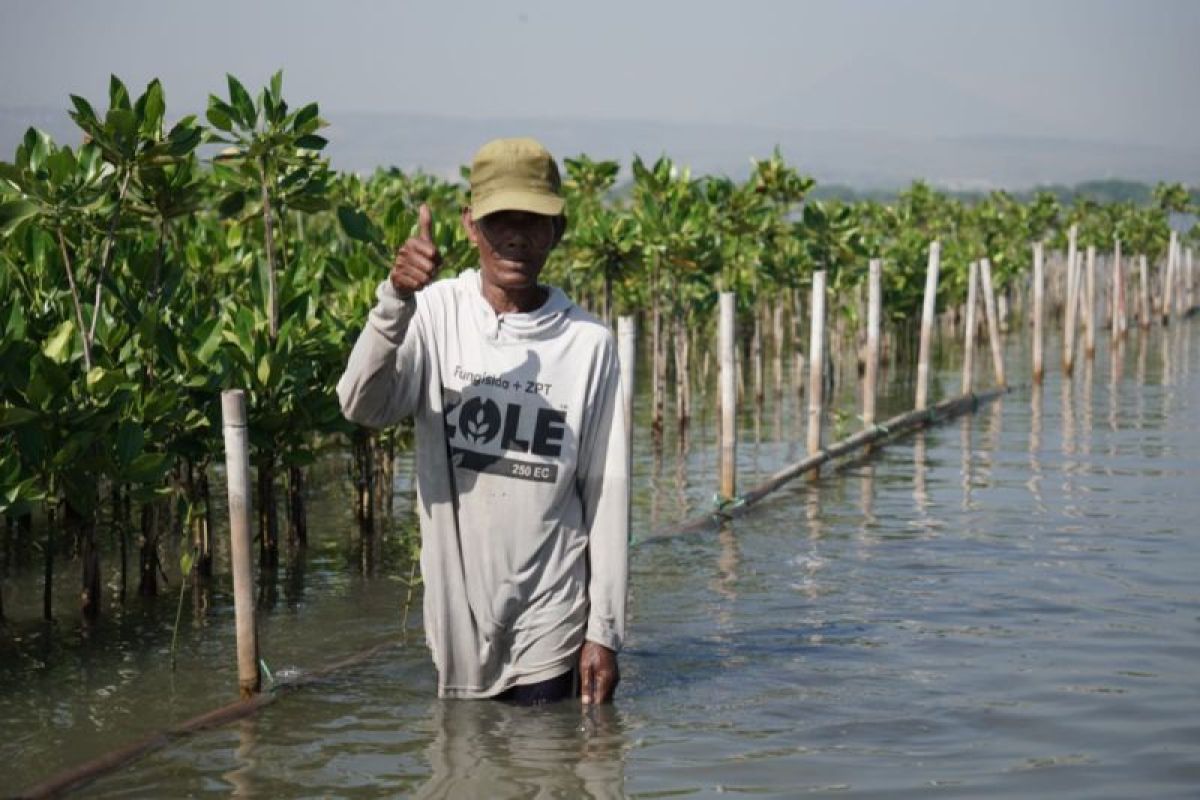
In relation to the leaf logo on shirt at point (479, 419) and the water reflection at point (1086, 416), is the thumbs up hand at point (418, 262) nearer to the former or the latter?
the leaf logo on shirt at point (479, 419)

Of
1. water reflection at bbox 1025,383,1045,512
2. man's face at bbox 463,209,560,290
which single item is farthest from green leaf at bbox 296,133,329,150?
water reflection at bbox 1025,383,1045,512

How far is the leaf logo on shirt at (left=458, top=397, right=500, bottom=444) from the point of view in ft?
15.3

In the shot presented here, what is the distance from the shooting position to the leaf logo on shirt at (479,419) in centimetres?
467

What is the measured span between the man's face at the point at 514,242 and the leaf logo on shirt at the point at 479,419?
0.32 meters

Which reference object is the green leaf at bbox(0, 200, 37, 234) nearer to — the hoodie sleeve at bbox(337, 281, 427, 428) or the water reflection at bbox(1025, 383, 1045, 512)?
the hoodie sleeve at bbox(337, 281, 427, 428)

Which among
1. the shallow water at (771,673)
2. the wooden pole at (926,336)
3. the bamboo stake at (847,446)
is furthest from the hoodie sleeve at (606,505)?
the wooden pole at (926,336)

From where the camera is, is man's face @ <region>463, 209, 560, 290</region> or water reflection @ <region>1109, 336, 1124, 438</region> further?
water reflection @ <region>1109, 336, 1124, 438</region>

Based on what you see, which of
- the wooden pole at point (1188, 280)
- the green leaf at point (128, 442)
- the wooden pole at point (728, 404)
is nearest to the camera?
the green leaf at point (128, 442)

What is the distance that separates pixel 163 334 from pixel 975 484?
6493mm

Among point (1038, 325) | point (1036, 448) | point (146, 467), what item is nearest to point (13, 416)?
point (146, 467)

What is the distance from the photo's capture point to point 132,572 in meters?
9.41

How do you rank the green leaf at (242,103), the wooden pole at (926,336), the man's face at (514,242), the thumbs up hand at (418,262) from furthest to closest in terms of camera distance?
the wooden pole at (926,336) < the green leaf at (242,103) < the man's face at (514,242) < the thumbs up hand at (418,262)

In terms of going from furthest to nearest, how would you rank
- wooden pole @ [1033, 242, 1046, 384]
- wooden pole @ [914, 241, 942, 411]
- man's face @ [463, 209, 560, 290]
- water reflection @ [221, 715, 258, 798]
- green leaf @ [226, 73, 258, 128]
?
wooden pole @ [1033, 242, 1046, 384] → wooden pole @ [914, 241, 942, 411] → green leaf @ [226, 73, 258, 128] → water reflection @ [221, 715, 258, 798] → man's face @ [463, 209, 560, 290]

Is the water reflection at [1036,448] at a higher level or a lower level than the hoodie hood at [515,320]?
lower
